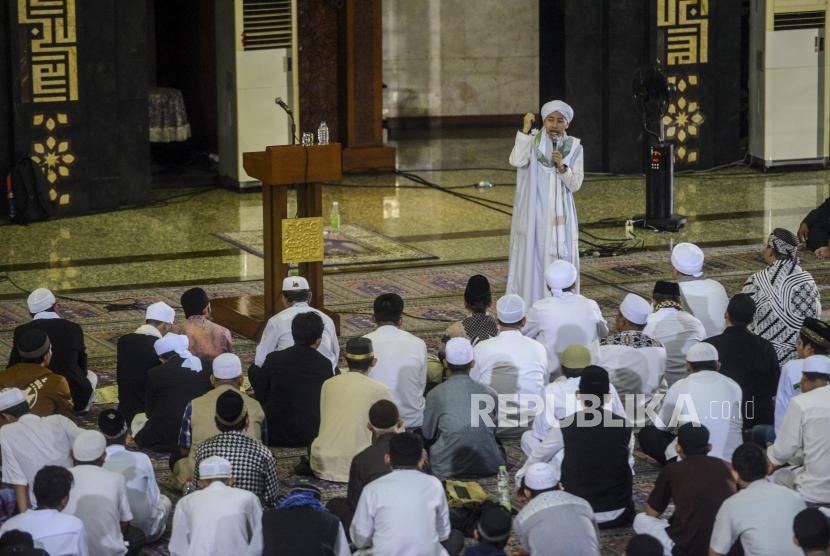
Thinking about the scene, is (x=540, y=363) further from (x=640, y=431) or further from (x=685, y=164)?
(x=685, y=164)

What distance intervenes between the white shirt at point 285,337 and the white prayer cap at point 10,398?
4.74 ft

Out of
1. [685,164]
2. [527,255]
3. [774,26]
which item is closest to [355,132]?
[685,164]

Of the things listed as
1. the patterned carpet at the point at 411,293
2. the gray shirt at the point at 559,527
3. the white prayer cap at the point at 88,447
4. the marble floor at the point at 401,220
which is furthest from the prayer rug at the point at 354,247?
the gray shirt at the point at 559,527

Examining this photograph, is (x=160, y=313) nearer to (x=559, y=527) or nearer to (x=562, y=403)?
(x=562, y=403)

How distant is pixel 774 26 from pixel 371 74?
365cm

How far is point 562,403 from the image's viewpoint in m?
5.92

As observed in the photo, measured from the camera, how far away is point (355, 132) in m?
14.2

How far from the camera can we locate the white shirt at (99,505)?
5156 millimetres

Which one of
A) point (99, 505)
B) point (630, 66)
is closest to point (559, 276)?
point (99, 505)

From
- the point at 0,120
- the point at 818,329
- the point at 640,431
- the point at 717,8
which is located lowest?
the point at 640,431

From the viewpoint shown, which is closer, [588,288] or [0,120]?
[588,288]

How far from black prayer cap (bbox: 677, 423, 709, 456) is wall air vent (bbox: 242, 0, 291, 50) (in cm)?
841

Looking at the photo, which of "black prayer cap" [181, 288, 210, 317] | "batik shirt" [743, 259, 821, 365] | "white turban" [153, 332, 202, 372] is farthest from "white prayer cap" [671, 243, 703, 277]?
"white turban" [153, 332, 202, 372]

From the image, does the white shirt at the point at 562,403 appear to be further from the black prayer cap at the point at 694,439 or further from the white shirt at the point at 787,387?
the white shirt at the point at 787,387
